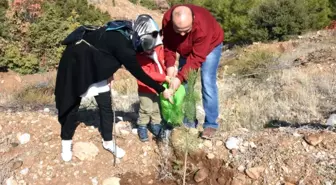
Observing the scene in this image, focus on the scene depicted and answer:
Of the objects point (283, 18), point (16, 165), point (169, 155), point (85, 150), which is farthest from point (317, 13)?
point (16, 165)

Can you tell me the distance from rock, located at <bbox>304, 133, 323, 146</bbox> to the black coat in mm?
1398

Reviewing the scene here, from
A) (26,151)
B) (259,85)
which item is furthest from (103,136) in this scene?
(259,85)

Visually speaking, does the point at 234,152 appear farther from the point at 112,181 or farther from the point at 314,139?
the point at 112,181

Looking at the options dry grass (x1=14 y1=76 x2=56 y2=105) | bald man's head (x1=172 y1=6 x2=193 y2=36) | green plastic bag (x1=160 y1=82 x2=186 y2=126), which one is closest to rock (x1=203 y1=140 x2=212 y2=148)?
green plastic bag (x1=160 y1=82 x2=186 y2=126)

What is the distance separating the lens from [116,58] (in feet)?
10.6

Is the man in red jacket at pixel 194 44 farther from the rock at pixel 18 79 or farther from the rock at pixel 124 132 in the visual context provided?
the rock at pixel 18 79

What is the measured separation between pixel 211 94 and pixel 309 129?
102cm

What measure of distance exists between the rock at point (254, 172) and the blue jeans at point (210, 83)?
68 cm

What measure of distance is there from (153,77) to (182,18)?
61 centimetres

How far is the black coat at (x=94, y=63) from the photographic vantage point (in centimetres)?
314

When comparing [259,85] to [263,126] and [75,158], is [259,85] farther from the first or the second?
[75,158]

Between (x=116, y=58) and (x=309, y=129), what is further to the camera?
(x=309, y=129)

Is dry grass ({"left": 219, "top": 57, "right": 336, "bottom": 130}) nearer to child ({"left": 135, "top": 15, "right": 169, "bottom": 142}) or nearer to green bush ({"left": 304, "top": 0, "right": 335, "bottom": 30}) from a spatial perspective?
child ({"left": 135, "top": 15, "right": 169, "bottom": 142})

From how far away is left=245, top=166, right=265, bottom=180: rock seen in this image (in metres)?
3.35
